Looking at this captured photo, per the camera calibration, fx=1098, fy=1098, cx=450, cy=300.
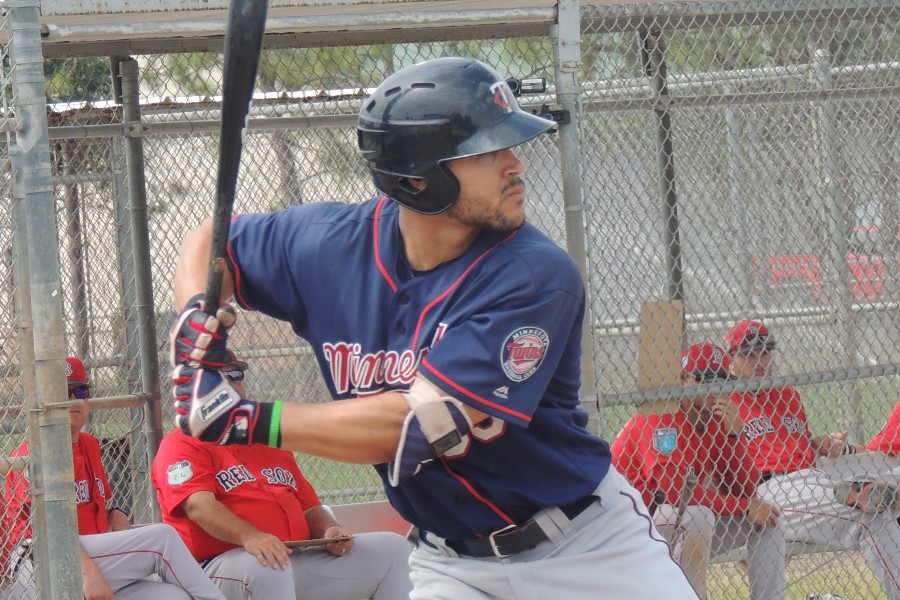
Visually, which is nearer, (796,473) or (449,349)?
(449,349)

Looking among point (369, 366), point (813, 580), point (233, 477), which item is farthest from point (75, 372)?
point (813, 580)

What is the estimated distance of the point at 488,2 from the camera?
355 cm

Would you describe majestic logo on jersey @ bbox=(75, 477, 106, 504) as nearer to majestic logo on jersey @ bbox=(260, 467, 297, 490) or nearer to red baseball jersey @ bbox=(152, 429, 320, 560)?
red baseball jersey @ bbox=(152, 429, 320, 560)

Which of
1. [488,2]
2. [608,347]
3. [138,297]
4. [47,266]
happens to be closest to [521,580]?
[47,266]

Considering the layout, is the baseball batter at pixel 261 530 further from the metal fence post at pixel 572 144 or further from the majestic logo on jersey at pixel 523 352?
the majestic logo on jersey at pixel 523 352

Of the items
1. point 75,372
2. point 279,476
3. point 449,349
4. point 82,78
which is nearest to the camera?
point 449,349

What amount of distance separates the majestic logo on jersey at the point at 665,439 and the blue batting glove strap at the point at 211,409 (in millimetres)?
2521

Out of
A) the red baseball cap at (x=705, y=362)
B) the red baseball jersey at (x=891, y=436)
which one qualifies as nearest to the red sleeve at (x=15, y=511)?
the red baseball cap at (x=705, y=362)

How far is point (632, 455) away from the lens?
4211 millimetres

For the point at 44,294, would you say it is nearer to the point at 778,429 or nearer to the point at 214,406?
the point at 214,406

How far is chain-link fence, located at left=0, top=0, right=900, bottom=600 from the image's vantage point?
4.04 metres

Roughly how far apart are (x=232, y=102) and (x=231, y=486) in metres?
2.28

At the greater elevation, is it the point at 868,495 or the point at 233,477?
the point at 233,477

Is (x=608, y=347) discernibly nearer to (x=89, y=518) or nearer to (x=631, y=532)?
(x=89, y=518)
